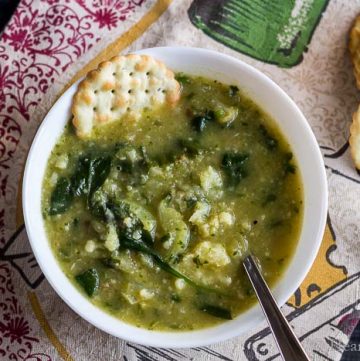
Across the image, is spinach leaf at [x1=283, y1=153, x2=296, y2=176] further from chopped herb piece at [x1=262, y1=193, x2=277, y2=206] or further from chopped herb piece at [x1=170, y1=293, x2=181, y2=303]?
chopped herb piece at [x1=170, y1=293, x2=181, y2=303]

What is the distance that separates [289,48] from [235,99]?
24.6 inches

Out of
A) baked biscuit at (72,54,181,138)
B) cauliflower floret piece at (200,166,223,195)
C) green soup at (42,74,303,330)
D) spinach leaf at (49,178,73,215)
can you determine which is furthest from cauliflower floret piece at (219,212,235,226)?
spinach leaf at (49,178,73,215)

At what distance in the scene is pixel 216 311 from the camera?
3.43 meters

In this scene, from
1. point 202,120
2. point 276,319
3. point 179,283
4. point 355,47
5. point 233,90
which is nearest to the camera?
point 276,319

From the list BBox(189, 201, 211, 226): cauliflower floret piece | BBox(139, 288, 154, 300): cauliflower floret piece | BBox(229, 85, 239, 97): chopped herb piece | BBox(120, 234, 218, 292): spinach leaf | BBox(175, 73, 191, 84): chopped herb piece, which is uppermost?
BBox(229, 85, 239, 97): chopped herb piece

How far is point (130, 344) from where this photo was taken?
3.76 metres

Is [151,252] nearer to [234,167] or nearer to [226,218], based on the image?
[226,218]

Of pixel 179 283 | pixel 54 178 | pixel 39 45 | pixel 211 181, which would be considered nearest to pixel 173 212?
pixel 211 181

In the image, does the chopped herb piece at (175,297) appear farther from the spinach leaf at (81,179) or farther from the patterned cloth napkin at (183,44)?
the spinach leaf at (81,179)

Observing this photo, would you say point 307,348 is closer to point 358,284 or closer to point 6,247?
point 358,284

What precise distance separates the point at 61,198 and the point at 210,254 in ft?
2.80

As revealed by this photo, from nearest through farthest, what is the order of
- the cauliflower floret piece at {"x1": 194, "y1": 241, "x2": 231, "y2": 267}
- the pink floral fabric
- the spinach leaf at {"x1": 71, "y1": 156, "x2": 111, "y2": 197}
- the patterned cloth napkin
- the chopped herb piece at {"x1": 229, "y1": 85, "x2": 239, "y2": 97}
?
1. the cauliflower floret piece at {"x1": 194, "y1": 241, "x2": 231, "y2": 267}
2. the spinach leaf at {"x1": 71, "y1": 156, "x2": 111, "y2": 197}
3. the chopped herb piece at {"x1": 229, "y1": 85, "x2": 239, "y2": 97}
4. the patterned cloth napkin
5. the pink floral fabric

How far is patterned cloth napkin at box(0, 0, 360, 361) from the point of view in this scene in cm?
379

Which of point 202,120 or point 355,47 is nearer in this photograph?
point 202,120
